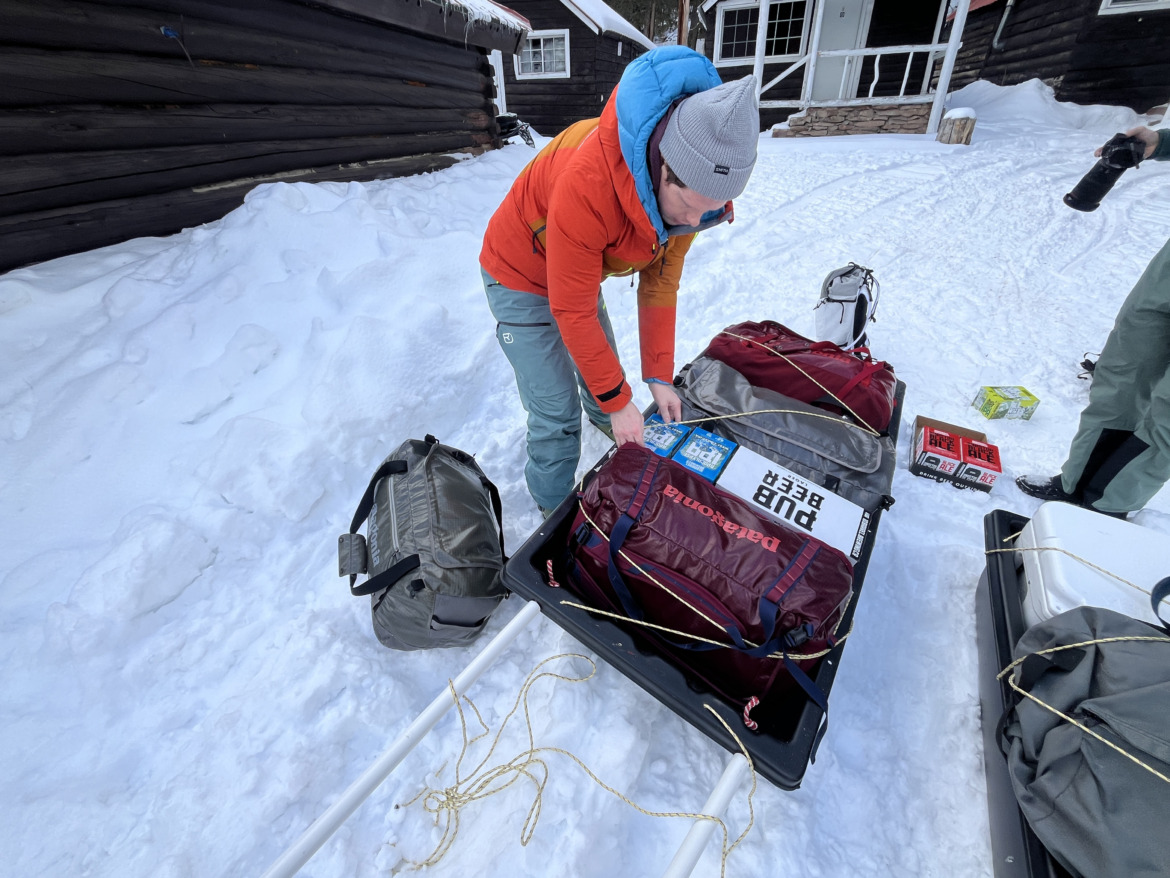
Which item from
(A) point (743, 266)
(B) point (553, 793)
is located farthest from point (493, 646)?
(A) point (743, 266)

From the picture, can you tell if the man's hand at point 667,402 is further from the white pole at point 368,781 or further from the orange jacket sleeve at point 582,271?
the white pole at point 368,781

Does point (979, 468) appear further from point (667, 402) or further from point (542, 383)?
point (542, 383)

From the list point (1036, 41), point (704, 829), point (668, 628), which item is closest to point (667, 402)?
point (668, 628)

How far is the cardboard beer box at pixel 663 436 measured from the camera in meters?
1.99

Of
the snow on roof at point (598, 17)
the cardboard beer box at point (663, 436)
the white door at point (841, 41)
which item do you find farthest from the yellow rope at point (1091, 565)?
the snow on roof at point (598, 17)

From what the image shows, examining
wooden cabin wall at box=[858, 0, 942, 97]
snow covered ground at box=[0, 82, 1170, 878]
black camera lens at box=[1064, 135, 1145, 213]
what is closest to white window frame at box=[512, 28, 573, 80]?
wooden cabin wall at box=[858, 0, 942, 97]

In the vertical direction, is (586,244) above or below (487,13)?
below

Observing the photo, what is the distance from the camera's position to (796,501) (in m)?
1.81

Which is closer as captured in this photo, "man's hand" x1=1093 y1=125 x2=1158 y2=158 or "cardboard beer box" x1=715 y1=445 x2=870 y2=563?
"cardboard beer box" x1=715 y1=445 x2=870 y2=563

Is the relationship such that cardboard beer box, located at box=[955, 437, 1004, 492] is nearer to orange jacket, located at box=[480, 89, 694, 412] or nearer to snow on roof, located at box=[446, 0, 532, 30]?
orange jacket, located at box=[480, 89, 694, 412]

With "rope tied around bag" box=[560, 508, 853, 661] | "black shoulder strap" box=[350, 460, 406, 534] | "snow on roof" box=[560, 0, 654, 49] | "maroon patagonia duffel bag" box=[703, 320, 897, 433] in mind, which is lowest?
"rope tied around bag" box=[560, 508, 853, 661]

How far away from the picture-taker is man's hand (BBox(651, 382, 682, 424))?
80.3 inches

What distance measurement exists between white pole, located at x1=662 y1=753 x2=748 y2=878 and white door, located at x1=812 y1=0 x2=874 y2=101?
43.2 ft

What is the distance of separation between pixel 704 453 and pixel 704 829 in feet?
3.92
